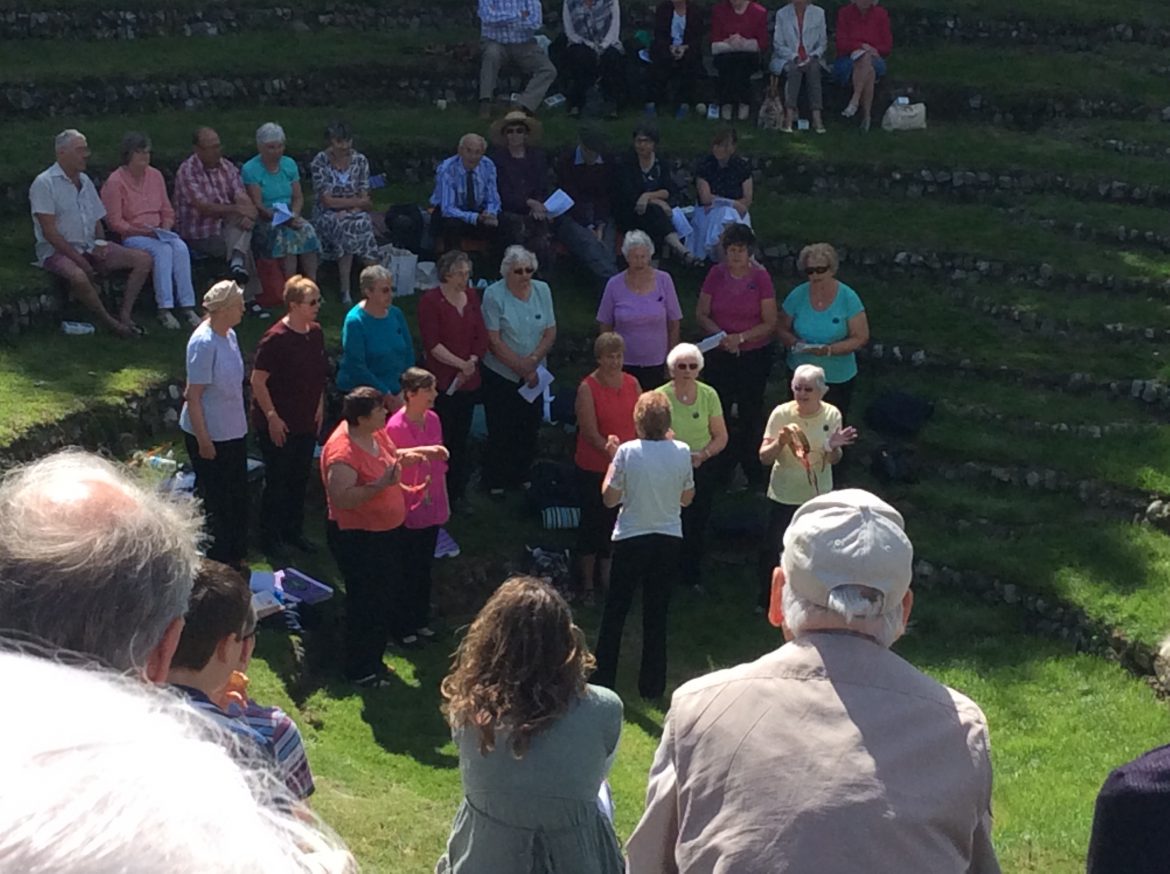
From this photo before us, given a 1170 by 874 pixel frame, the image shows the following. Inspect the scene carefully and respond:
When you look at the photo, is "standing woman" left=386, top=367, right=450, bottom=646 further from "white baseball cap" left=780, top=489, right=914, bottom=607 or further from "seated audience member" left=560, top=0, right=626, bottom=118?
"seated audience member" left=560, top=0, right=626, bottom=118

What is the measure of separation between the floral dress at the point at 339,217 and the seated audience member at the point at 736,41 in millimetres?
5492

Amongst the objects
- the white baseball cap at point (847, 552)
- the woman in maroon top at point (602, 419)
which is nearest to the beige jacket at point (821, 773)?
the white baseball cap at point (847, 552)

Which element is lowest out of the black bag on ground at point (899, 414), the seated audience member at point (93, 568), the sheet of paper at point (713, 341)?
the black bag on ground at point (899, 414)

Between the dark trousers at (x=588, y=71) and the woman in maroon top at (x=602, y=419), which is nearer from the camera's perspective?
the woman in maroon top at (x=602, y=419)

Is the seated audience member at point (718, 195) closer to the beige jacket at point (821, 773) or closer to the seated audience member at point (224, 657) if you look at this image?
the seated audience member at point (224, 657)

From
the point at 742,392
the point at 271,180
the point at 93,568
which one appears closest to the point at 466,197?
the point at 271,180

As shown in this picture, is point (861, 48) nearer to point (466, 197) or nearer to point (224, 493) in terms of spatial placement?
point (466, 197)

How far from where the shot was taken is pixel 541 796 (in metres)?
4.54

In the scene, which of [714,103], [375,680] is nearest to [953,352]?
[714,103]

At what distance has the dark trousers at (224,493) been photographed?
29.5 ft

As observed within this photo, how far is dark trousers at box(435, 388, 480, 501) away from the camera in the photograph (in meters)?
10.9

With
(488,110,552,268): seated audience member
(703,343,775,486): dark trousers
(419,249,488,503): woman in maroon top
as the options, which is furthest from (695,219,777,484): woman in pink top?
(488,110,552,268): seated audience member

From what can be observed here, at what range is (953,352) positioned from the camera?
12977mm

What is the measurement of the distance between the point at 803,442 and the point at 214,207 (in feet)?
17.4
